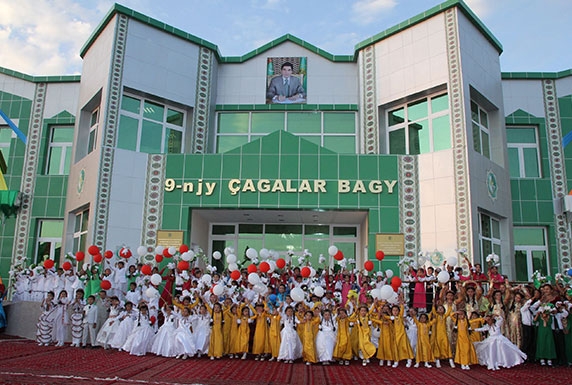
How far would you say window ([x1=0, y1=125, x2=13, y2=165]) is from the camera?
17609 millimetres

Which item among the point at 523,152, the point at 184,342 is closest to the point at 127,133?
the point at 184,342

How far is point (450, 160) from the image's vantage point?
13.5 meters

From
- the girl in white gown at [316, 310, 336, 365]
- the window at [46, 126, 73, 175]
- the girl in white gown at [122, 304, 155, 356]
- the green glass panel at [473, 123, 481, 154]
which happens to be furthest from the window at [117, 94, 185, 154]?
the green glass panel at [473, 123, 481, 154]

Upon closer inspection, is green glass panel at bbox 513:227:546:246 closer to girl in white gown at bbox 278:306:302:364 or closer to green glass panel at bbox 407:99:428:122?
Answer: green glass panel at bbox 407:99:428:122

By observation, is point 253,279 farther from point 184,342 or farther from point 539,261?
point 539,261

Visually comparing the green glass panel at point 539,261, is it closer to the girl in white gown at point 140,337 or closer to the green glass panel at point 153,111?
the girl in white gown at point 140,337

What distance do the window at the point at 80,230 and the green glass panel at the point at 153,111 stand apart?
11.2ft

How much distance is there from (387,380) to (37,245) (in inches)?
537

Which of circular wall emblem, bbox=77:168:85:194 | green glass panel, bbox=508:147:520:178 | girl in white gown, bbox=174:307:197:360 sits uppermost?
green glass panel, bbox=508:147:520:178

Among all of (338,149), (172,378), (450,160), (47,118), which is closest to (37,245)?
(47,118)

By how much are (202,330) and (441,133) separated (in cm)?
864

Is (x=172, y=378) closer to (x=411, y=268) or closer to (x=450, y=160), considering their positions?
(x=411, y=268)

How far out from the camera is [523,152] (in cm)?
1650

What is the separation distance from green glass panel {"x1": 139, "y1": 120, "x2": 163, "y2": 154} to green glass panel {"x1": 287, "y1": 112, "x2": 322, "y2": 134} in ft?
14.0
